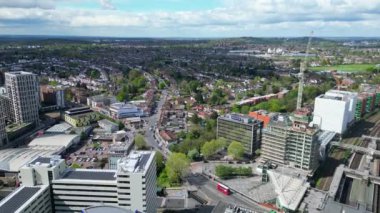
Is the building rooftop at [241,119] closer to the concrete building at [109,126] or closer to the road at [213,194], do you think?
the road at [213,194]

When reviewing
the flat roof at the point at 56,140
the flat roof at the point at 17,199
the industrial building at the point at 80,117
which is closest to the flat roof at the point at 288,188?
the flat roof at the point at 17,199

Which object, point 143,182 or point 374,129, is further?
point 374,129

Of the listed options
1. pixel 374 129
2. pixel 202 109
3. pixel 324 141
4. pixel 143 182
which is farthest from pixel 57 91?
pixel 374 129

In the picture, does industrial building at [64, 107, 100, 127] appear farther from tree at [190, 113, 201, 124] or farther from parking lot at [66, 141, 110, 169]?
tree at [190, 113, 201, 124]

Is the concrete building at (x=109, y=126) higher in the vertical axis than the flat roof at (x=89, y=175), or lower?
lower

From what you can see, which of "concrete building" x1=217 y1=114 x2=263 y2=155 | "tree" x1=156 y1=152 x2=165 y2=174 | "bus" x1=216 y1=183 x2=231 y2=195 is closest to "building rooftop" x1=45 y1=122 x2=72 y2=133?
"tree" x1=156 y1=152 x2=165 y2=174

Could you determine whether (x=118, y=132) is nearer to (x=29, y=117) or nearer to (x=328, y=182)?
(x=29, y=117)
